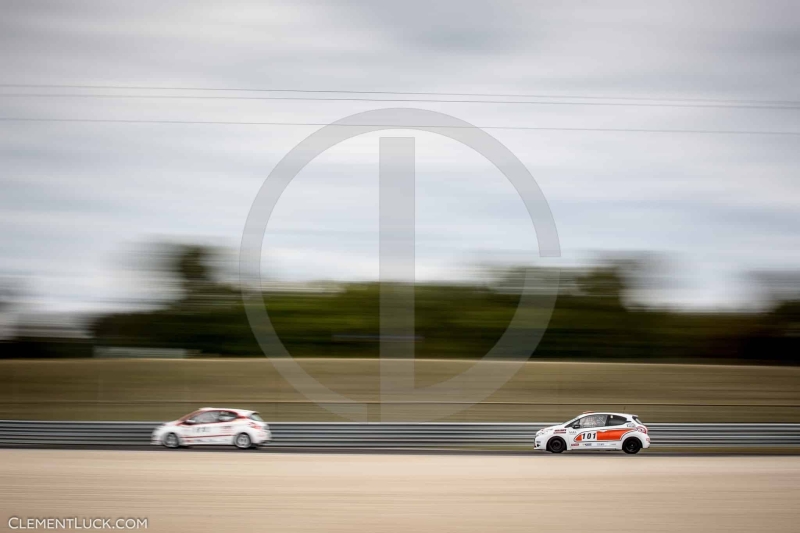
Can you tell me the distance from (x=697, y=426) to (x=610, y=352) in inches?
227

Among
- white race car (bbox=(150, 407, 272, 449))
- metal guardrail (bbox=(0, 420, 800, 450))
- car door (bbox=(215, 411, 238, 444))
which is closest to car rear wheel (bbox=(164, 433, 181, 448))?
white race car (bbox=(150, 407, 272, 449))

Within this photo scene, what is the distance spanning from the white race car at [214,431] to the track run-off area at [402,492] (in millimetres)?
1431

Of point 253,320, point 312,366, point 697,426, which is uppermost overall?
point 253,320

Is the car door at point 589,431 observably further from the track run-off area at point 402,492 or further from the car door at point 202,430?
the car door at point 202,430

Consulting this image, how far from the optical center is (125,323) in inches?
930

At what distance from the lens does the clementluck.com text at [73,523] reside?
7.82 meters

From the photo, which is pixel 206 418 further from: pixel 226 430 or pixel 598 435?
pixel 598 435

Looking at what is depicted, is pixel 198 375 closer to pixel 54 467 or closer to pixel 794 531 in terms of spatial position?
pixel 54 467

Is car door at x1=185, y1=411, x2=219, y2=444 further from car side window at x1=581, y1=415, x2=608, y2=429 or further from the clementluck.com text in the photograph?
car side window at x1=581, y1=415, x2=608, y2=429

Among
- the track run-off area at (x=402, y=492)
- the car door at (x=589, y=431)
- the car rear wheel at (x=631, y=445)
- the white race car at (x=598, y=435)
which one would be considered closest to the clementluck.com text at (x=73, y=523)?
the track run-off area at (x=402, y=492)

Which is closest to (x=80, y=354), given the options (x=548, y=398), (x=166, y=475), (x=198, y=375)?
(x=198, y=375)

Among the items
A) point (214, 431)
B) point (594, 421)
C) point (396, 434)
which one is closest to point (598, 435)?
point (594, 421)

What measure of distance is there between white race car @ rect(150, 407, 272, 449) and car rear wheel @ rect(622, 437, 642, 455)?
873cm

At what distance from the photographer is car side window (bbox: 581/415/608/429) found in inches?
662
